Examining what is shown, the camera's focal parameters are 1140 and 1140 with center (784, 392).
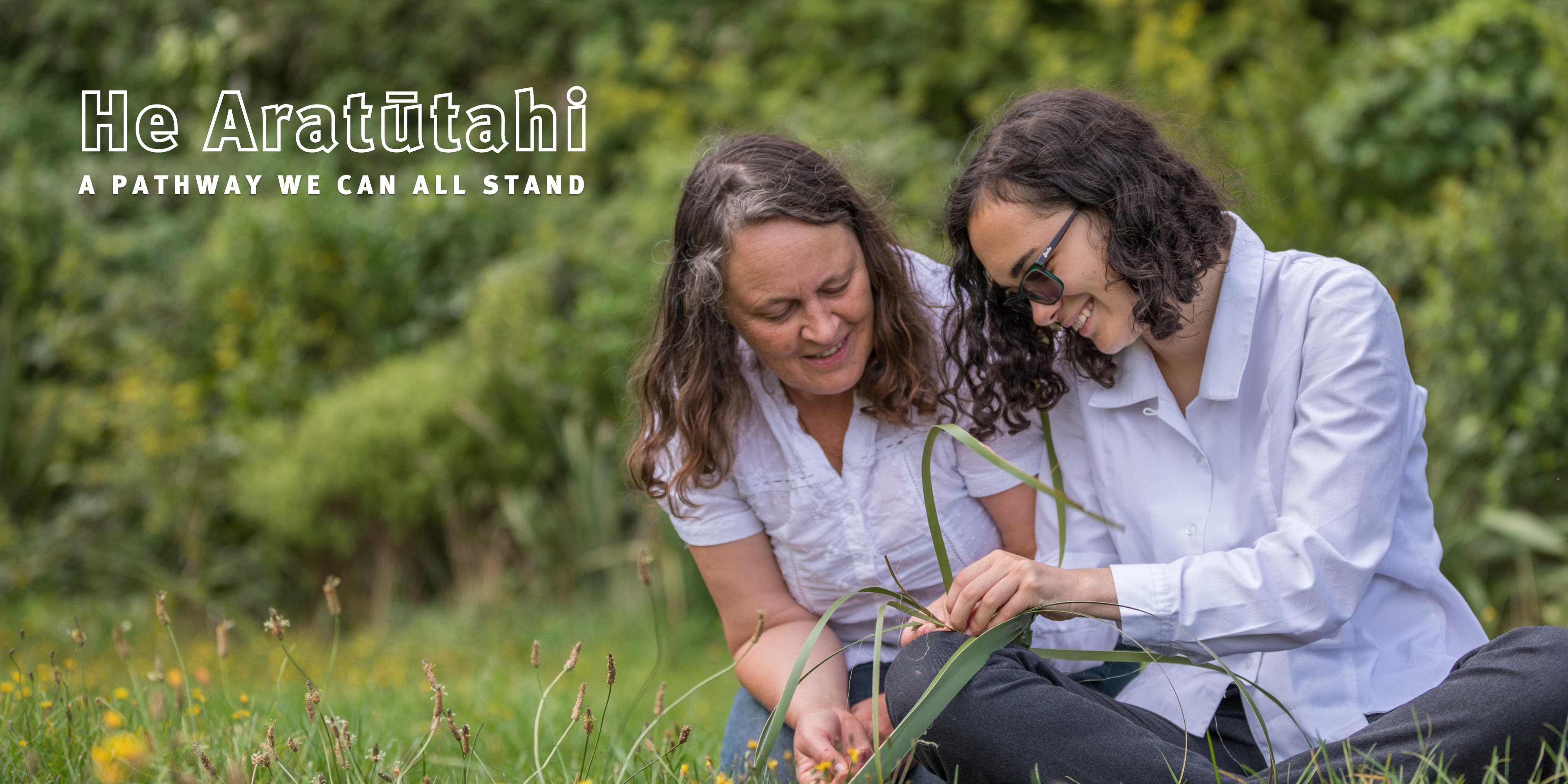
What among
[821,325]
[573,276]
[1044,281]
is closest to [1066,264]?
[1044,281]

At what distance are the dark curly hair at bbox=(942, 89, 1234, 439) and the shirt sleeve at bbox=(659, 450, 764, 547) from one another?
55 centimetres

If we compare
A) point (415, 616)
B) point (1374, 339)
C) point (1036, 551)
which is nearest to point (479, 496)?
point (415, 616)

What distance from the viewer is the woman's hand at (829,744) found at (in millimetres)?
1911

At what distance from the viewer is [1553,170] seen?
4.00m

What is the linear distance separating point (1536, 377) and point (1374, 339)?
98.4 inches

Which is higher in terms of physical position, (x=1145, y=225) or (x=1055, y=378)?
(x=1145, y=225)

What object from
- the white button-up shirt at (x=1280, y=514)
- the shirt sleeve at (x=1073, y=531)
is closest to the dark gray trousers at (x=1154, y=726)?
the white button-up shirt at (x=1280, y=514)

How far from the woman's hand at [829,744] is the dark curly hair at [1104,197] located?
0.61 meters

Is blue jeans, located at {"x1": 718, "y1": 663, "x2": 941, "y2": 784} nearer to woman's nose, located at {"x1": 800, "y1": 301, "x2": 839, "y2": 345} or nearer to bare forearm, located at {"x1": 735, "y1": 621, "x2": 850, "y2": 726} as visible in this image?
bare forearm, located at {"x1": 735, "y1": 621, "x2": 850, "y2": 726}

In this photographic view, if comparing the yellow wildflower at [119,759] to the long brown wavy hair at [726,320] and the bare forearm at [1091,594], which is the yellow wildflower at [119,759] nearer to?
the long brown wavy hair at [726,320]

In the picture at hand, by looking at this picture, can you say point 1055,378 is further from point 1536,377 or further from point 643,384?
point 1536,377

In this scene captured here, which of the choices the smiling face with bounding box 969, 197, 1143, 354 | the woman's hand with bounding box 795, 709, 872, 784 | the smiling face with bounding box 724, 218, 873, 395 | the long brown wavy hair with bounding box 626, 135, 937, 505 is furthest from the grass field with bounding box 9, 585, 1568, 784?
the smiling face with bounding box 969, 197, 1143, 354

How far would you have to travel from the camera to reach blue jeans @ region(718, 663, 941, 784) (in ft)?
7.41

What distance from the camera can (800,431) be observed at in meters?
2.37
